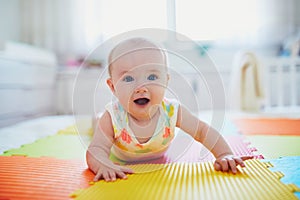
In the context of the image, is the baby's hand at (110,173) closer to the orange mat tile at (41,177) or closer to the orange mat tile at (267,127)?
the orange mat tile at (41,177)

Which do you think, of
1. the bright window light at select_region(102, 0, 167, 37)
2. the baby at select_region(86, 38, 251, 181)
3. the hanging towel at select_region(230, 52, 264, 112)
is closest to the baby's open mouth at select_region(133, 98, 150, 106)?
the baby at select_region(86, 38, 251, 181)

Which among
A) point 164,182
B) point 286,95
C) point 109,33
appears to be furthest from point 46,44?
point 164,182

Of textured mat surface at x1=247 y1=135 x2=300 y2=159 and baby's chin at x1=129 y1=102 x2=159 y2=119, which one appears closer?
baby's chin at x1=129 y1=102 x2=159 y2=119

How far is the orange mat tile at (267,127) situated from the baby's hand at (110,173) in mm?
731

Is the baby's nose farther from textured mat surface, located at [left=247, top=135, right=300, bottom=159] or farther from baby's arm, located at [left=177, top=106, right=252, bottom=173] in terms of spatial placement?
textured mat surface, located at [left=247, top=135, right=300, bottom=159]

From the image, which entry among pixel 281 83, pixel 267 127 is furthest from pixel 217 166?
pixel 281 83

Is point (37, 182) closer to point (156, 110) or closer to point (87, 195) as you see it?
point (87, 195)

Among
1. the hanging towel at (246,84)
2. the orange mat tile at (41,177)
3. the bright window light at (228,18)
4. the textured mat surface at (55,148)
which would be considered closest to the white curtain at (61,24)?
the bright window light at (228,18)

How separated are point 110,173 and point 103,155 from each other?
0.07m

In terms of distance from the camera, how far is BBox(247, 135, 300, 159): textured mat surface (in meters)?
0.87

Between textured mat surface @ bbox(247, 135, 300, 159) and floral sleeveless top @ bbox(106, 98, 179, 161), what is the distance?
0.27 metres

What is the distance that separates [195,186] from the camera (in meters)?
0.60

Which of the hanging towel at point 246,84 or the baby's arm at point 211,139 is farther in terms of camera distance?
the hanging towel at point 246,84

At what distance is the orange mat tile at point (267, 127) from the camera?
4.14ft
